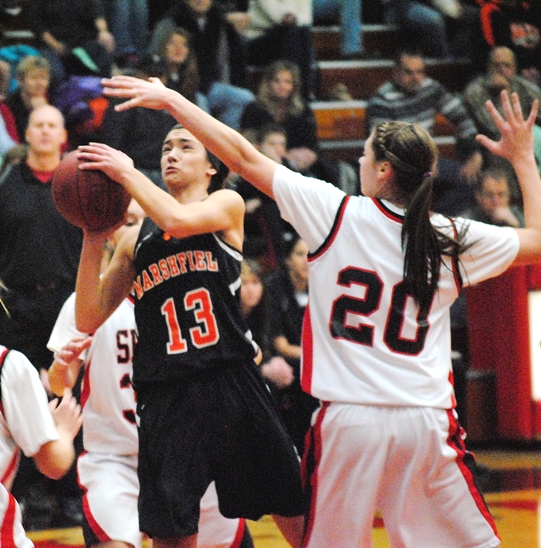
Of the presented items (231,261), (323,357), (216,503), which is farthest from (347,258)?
(216,503)

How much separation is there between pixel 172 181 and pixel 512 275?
4.89 meters

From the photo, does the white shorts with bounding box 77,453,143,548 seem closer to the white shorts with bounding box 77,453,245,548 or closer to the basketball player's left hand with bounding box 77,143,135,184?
the white shorts with bounding box 77,453,245,548

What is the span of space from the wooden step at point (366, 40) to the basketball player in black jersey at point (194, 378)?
345 inches

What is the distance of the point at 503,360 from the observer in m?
8.52


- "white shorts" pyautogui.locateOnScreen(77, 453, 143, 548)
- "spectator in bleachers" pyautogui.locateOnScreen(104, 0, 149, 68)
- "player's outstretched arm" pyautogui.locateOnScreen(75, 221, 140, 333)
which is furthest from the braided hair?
"spectator in bleachers" pyautogui.locateOnScreen(104, 0, 149, 68)

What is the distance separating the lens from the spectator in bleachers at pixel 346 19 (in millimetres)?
11500

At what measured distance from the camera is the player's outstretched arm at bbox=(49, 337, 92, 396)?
12.6 feet

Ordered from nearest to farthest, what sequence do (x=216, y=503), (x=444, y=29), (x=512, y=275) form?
1. (x=216, y=503)
2. (x=512, y=275)
3. (x=444, y=29)

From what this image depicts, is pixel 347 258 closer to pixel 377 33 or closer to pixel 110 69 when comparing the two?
pixel 110 69

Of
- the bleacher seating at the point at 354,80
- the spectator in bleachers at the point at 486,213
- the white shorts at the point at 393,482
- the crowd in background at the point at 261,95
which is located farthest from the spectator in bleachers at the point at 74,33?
the white shorts at the point at 393,482

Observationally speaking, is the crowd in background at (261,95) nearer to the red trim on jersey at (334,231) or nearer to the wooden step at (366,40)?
the wooden step at (366,40)

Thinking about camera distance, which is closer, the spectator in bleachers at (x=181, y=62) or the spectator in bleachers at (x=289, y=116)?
the spectator in bleachers at (x=181, y=62)

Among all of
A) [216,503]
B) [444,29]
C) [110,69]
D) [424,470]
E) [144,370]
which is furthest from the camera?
[444,29]

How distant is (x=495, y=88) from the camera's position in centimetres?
1000
